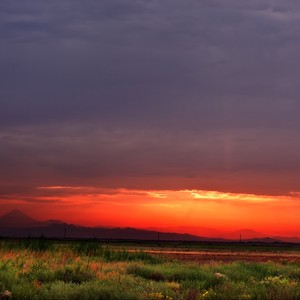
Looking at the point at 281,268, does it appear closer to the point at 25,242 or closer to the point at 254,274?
the point at 254,274

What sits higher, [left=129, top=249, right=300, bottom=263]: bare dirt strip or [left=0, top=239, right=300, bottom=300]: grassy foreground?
[left=129, top=249, right=300, bottom=263]: bare dirt strip

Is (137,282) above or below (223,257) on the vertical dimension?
below

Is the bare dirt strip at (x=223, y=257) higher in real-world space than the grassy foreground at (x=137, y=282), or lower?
higher

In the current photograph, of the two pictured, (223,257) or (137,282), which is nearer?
(137,282)

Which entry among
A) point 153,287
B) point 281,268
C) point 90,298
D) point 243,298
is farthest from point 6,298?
point 281,268

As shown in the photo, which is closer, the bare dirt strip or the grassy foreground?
the grassy foreground

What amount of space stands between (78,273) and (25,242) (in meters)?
18.6

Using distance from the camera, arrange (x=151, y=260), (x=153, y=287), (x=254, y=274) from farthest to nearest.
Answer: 1. (x=151, y=260)
2. (x=254, y=274)
3. (x=153, y=287)

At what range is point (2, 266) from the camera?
69.3ft

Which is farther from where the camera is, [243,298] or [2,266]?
[2,266]

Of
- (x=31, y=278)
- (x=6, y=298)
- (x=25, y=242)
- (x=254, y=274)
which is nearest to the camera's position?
(x=6, y=298)

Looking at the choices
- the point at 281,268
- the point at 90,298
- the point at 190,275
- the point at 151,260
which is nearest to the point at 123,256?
the point at 151,260

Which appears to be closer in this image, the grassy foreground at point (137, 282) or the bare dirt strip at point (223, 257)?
the grassy foreground at point (137, 282)

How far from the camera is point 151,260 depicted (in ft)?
111
